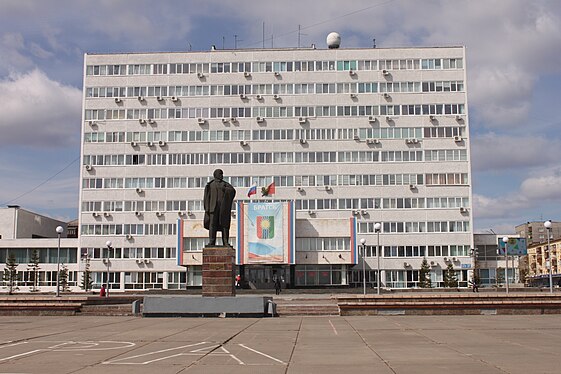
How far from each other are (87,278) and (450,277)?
1985 inches

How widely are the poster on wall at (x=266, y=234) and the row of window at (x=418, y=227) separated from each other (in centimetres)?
1509

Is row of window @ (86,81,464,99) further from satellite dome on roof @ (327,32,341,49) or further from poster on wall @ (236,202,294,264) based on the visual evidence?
poster on wall @ (236,202,294,264)

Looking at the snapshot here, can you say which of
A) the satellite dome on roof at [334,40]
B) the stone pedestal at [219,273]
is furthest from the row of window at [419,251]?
the stone pedestal at [219,273]

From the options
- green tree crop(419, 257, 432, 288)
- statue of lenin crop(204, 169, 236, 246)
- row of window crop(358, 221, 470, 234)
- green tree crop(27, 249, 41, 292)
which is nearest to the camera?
statue of lenin crop(204, 169, 236, 246)

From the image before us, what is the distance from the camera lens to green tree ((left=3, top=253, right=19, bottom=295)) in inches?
3691

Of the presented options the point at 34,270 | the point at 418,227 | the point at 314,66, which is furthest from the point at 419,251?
the point at 34,270

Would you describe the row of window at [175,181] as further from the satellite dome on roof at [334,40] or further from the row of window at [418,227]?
the satellite dome on roof at [334,40]

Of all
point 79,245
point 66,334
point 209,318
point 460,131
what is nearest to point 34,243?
point 79,245

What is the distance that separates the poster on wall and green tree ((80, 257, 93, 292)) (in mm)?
24000

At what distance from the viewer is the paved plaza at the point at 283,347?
1400 centimetres

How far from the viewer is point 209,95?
318 feet

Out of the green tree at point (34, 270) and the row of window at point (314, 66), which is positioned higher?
the row of window at point (314, 66)

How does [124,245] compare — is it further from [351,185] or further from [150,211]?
[351,185]

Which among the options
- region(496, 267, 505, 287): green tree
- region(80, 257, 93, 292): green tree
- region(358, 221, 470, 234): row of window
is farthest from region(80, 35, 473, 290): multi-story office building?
region(496, 267, 505, 287): green tree
